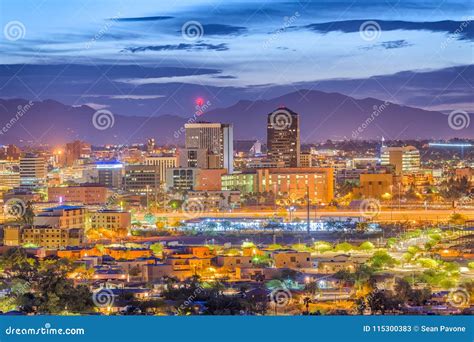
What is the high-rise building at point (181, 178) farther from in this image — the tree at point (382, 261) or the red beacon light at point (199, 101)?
the tree at point (382, 261)

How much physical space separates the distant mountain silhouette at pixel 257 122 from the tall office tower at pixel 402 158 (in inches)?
13.3

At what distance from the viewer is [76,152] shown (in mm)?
22859

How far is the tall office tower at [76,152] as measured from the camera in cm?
2245

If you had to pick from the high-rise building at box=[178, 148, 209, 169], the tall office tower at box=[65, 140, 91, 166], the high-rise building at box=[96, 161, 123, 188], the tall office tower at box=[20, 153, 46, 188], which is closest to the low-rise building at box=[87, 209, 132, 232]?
the high-rise building at box=[178, 148, 209, 169]

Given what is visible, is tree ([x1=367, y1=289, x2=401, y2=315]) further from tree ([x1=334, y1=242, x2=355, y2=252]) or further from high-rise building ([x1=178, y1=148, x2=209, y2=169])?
high-rise building ([x1=178, y1=148, x2=209, y2=169])

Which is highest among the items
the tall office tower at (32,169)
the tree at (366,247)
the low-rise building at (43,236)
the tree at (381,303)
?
the tall office tower at (32,169)

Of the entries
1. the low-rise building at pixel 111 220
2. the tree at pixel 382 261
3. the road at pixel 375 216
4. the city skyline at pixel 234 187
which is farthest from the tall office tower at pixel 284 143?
the tree at pixel 382 261

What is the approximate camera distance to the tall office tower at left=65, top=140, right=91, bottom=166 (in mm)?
22445

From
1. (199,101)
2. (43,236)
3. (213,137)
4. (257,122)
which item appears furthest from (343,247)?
(257,122)

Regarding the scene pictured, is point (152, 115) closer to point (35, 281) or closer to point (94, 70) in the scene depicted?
point (94, 70)

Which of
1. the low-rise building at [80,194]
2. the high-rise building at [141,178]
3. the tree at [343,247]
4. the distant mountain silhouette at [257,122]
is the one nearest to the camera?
the tree at [343,247]

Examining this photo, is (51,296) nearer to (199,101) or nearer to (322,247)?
(322,247)

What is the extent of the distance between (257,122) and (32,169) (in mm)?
4636

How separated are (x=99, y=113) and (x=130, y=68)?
90.1 inches
